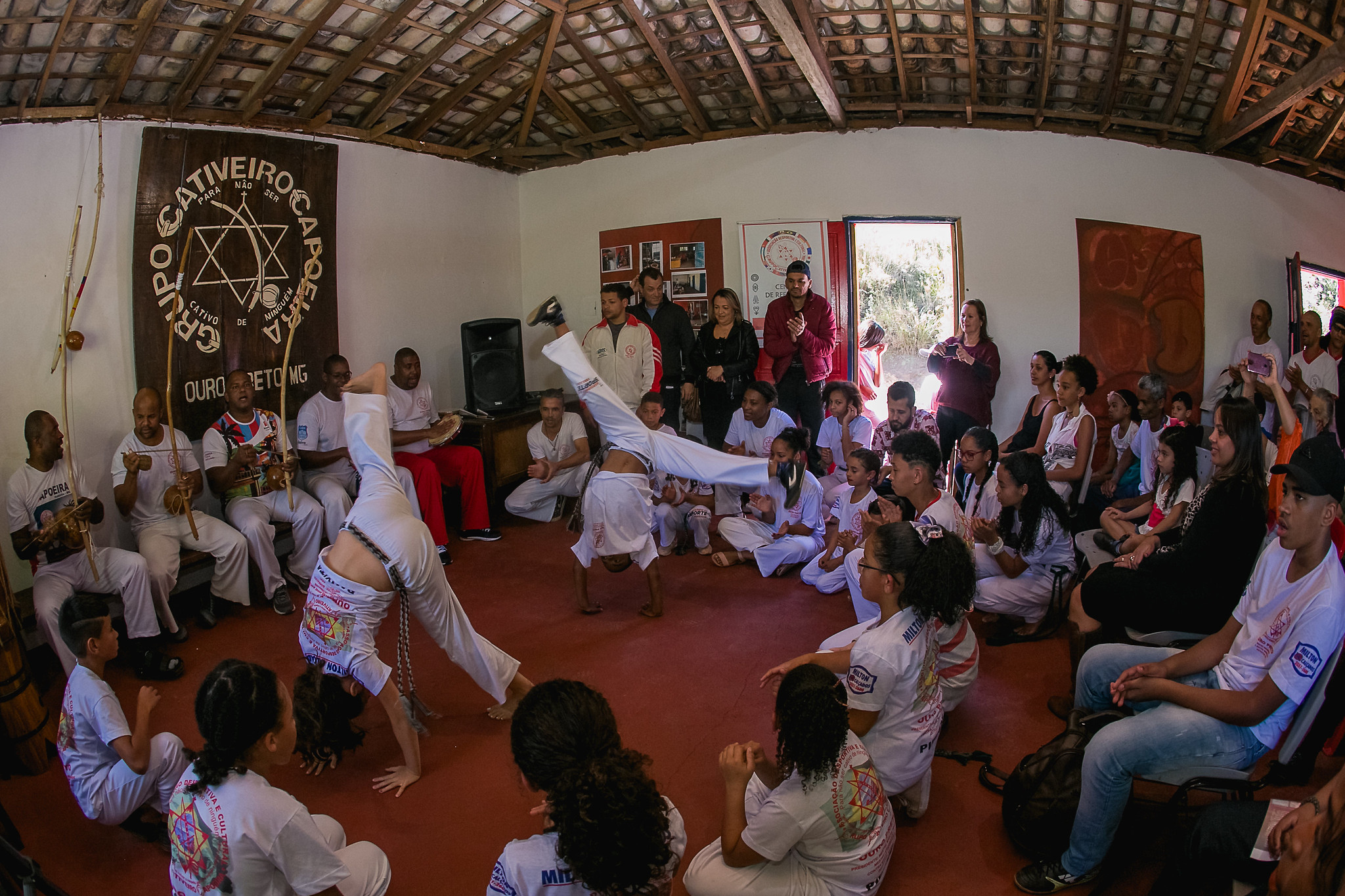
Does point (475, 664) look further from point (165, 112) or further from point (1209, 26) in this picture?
point (1209, 26)

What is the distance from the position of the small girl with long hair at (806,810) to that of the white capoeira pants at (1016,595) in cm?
212

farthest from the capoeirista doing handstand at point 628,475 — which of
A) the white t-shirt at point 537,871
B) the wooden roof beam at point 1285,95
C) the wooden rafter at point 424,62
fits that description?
the wooden roof beam at point 1285,95

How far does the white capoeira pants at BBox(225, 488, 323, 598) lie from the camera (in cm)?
502

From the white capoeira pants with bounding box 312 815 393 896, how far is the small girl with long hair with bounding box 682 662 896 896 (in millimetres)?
913

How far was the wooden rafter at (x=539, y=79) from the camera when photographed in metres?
5.97

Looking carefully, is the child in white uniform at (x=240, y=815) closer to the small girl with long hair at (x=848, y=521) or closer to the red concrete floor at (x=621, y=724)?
the red concrete floor at (x=621, y=724)

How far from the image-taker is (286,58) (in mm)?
5336

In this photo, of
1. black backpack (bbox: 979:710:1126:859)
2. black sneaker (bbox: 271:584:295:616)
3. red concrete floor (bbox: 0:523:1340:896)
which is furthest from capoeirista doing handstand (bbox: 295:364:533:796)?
black backpack (bbox: 979:710:1126:859)

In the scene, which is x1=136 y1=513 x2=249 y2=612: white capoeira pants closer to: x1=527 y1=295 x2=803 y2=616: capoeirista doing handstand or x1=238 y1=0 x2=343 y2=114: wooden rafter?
x1=527 y1=295 x2=803 y2=616: capoeirista doing handstand

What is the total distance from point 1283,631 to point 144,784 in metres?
3.70

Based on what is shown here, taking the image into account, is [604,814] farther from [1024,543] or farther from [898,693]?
[1024,543]

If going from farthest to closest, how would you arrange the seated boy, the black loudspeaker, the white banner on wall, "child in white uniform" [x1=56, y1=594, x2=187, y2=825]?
the white banner on wall < the black loudspeaker < "child in white uniform" [x1=56, y1=594, x2=187, y2=825] < the seated boy

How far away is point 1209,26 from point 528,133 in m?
5.36

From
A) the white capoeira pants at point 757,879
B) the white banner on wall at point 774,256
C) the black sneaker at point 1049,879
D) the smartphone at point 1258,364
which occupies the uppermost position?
the white banner on wall at point 774,256
